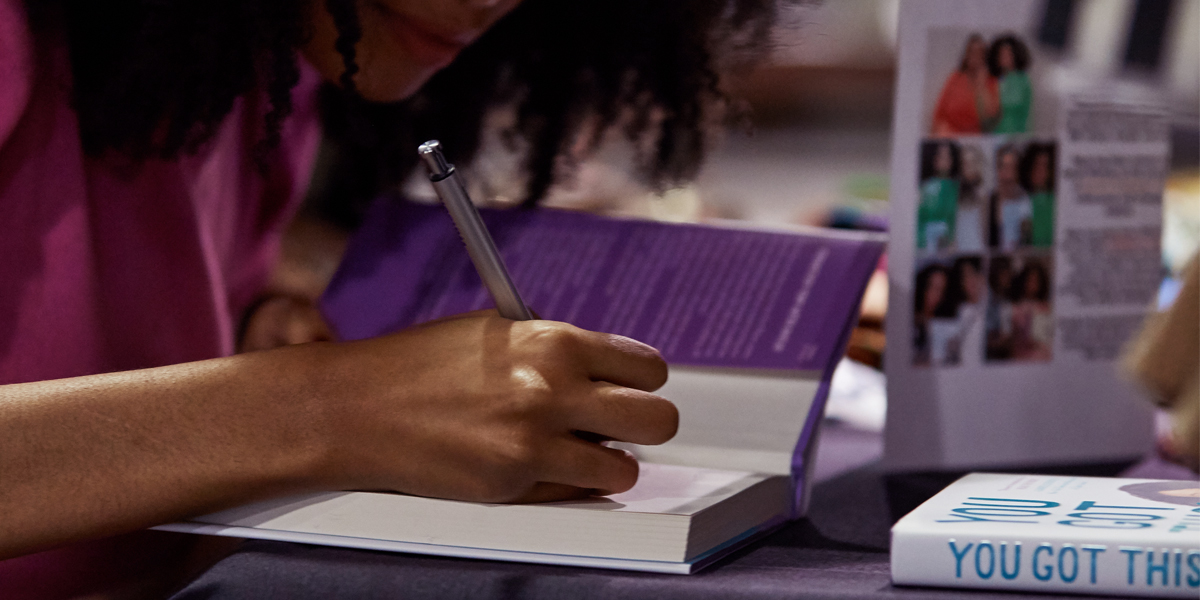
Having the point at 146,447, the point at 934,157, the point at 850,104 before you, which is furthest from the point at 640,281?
the point at 850,104

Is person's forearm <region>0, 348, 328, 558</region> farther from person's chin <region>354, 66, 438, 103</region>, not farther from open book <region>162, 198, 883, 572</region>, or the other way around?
person's chin <region>354, 66, 438, 103</region>

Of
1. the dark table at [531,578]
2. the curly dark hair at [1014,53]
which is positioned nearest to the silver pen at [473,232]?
the dark table at [531,578]

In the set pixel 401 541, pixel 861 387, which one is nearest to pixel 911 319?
pixel 861 387

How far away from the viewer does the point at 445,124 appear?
0.84 metres

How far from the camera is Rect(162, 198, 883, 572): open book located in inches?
13.6

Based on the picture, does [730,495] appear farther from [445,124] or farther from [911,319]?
[445,124]

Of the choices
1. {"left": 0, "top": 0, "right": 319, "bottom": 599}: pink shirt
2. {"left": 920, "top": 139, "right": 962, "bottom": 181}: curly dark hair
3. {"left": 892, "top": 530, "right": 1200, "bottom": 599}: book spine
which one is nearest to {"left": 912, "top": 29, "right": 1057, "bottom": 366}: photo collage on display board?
{"left": 920, "top": 139, "right": 962, "bottom": 181}: curly dark hair

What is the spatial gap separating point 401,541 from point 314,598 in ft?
0.11

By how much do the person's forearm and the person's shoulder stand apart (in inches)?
5.2

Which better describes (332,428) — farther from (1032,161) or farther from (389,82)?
(1032,161)

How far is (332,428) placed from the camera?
38 centimetres

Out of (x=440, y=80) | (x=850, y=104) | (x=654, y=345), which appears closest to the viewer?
(x=654, y=345)

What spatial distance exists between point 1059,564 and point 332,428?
248mm

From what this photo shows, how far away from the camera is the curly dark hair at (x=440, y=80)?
50cm
